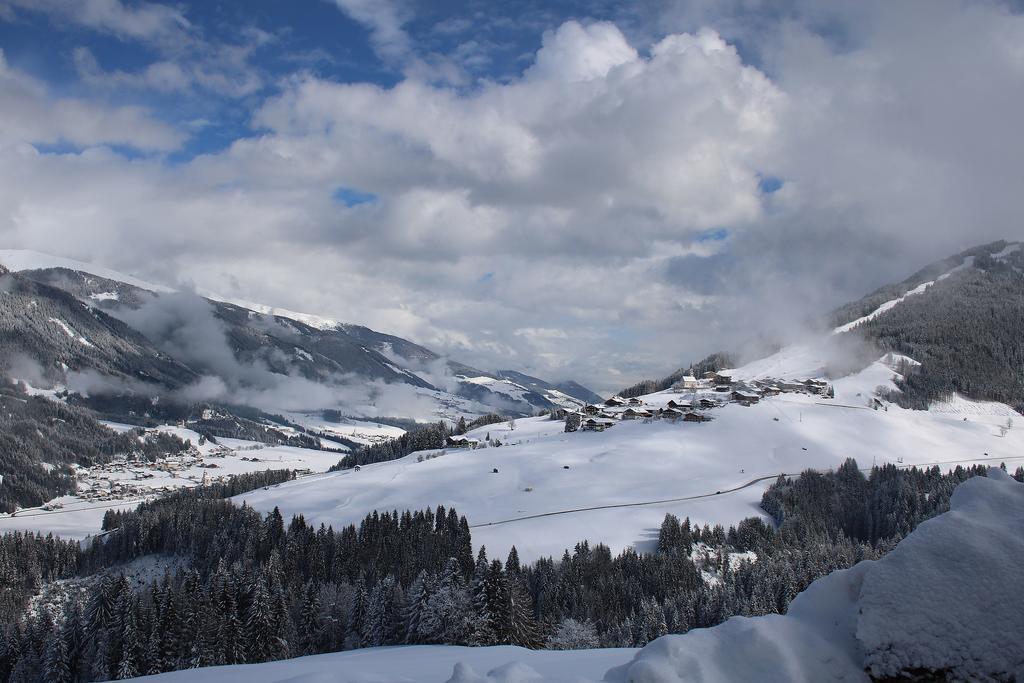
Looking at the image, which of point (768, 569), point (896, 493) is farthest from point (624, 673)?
point (896, 493)

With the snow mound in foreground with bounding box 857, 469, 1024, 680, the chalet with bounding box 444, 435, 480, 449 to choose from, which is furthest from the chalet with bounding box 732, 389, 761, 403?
the snow mound in foreground with bounding box 857, 469, 1024, 680

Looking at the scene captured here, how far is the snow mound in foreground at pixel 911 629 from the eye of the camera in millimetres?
12031

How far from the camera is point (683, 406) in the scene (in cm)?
16250

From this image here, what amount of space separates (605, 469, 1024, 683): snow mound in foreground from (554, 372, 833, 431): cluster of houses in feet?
466

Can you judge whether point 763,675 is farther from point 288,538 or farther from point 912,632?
point 288,538

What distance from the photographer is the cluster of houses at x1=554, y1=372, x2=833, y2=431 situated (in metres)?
156

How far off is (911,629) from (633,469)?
11333cm

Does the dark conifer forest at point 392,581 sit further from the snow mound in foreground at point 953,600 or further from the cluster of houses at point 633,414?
the snow mound in foreground at point 953,600

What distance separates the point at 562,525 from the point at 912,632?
284 ft

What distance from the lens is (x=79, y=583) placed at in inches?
4400

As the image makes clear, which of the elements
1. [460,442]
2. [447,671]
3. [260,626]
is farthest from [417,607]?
[460,442]

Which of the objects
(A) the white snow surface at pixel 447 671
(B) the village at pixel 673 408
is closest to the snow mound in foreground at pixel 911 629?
(A) the white snow surface at pixel 447 671

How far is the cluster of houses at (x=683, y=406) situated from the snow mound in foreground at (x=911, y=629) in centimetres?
14207

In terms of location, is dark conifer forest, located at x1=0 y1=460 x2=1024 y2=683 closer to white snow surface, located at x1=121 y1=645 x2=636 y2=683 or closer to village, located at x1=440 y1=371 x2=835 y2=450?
white snow surface, located at x1=121 y1=645 x2=636 y2=683
